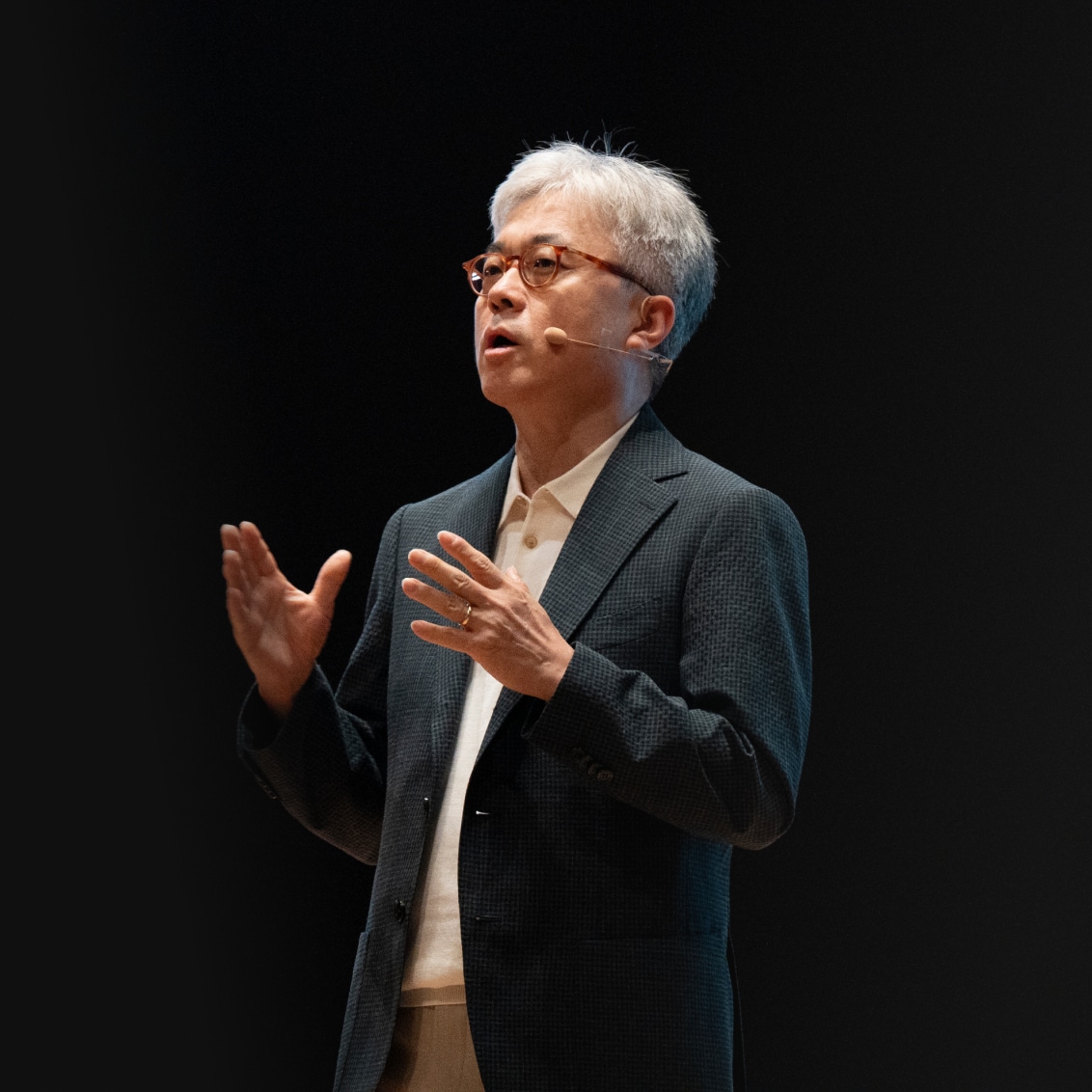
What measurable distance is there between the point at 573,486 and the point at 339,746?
1.61 ft

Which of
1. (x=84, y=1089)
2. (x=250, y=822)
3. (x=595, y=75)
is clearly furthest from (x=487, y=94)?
(x=84, y=1089)

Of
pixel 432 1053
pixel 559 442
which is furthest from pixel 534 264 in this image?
pixel 432 1053

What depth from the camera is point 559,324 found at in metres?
1.97

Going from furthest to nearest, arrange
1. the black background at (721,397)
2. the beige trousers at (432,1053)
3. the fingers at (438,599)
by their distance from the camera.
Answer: the black background at (721,397), the beige trousers at (432,1053), the fingers at (438,599)

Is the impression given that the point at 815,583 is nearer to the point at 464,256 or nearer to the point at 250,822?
the point at 464,256

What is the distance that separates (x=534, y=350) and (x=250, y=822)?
155cm

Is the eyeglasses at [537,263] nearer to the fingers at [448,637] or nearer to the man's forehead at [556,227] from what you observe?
the man's forehead at [556,227]

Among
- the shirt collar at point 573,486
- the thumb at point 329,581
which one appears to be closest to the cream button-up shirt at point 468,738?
the shirt collar at point 573,486

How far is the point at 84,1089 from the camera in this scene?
8.33ft

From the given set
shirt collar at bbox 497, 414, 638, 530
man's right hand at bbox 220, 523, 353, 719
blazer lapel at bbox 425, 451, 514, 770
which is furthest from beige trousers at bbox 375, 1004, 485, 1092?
shirt collar at bbox 497, 414, 638, 530

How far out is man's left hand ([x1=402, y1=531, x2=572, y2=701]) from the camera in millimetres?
1525

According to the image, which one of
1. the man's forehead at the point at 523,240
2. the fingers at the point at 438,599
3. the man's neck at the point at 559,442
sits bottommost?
the fingers at the point at 438,599

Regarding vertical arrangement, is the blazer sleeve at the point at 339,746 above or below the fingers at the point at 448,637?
below

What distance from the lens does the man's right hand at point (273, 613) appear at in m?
1.74
